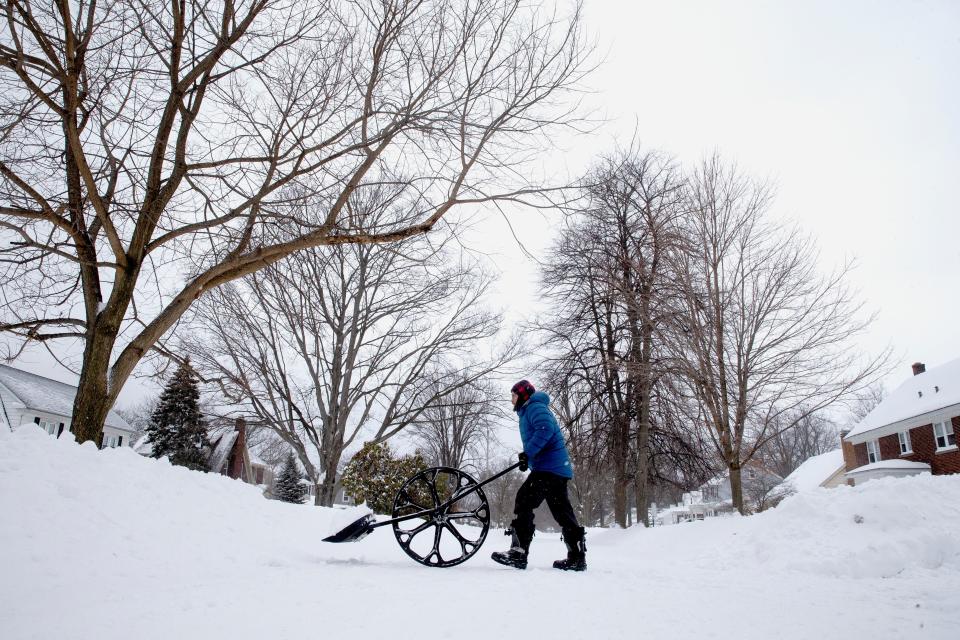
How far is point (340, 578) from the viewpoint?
4.17m

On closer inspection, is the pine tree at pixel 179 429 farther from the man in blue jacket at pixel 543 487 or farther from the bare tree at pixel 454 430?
the man in blue jacket at pixel 543 487

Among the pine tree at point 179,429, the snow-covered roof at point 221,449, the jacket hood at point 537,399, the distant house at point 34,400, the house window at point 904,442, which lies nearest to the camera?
the jacket hood at point 537,399

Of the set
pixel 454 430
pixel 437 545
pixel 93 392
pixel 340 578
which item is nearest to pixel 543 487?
pixel 437 545

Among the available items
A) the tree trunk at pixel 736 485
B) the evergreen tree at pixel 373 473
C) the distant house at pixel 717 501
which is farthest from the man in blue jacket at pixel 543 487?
the distant house at pixel 717 501

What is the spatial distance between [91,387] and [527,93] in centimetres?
693

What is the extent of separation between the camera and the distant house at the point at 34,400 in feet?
95.7

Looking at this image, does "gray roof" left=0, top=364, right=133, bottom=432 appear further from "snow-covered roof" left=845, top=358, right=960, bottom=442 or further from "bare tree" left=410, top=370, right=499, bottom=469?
"snow-covered roof" left=845, top=358, right=960, bottom=442

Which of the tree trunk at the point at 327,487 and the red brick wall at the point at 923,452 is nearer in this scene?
the tree trunk at the point at 327,487

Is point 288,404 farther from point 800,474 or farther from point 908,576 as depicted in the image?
point 800,474

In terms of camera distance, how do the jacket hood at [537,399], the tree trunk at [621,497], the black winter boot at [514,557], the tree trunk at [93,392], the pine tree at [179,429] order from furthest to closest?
the pine tree at [179,429], the tree trunk at [621,497], the tree trunk at [93,392], the jacket hood at [537,399], the black winter boot at [514,557]

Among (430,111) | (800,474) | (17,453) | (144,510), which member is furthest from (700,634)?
(800,474)

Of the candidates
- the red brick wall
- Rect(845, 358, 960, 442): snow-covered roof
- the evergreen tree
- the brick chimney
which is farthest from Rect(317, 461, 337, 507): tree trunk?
the brick chimney

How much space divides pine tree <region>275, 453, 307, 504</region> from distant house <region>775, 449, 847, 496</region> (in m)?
39.0

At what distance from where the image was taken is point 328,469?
17578 mm
